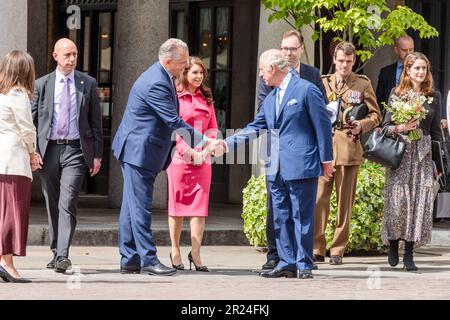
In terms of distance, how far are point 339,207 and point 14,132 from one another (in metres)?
3.75

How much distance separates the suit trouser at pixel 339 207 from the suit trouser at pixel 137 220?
2.23m

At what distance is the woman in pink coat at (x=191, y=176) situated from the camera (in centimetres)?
1189

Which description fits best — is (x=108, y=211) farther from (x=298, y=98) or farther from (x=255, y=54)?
(x=298, y=98)

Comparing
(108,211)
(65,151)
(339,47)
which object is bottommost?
(108,211)

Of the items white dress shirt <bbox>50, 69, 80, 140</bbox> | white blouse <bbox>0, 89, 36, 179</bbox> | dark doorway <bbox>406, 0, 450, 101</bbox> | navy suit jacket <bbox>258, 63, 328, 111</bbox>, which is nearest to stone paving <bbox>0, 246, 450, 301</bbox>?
white blouse <bbox>0, 89, 36, 179</bbox>

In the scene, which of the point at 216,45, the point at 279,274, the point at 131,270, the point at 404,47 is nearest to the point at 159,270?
the point at 131,270

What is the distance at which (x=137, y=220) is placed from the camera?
11.2 m

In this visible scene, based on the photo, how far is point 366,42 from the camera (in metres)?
14.7

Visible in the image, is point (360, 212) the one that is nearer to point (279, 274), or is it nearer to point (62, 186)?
point (279, 274)

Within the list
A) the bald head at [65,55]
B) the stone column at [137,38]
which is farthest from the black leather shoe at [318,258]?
the stone column at [137,38]

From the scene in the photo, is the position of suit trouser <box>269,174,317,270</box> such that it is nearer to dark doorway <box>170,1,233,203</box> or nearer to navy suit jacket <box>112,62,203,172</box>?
navy suit jacket <box>112,62,203,172</box>

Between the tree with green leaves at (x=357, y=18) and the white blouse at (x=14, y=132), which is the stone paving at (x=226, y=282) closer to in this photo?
the white blouse at (x=14, y=132)

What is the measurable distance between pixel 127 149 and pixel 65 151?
80 cm
